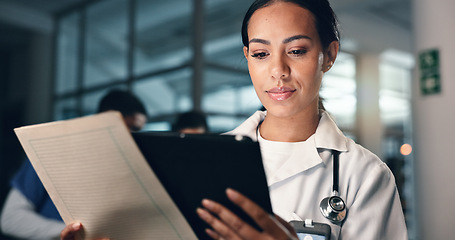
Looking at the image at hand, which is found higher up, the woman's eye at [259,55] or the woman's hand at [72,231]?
the woman's eye at [259,55]

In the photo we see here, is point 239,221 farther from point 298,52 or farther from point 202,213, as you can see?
point 298,52

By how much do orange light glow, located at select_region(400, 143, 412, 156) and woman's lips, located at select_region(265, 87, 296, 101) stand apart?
5.92 metres

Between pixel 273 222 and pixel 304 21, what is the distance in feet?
1.65

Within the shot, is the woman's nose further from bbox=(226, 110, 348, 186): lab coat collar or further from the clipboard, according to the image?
the clipboard

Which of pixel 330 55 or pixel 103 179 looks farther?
pixel 330 55

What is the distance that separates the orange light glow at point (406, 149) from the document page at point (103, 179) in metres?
6.21

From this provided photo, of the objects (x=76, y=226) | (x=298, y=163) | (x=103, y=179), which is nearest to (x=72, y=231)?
(x=76, y=226)

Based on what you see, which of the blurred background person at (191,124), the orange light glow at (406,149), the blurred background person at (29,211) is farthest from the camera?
the orange light glow at (406,149)

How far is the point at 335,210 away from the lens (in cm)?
86

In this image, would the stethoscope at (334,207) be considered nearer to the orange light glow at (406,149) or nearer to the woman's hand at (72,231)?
the woman's hand at (72,231)

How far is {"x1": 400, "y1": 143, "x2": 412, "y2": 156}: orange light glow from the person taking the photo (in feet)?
20.3

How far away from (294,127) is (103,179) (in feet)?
1.68

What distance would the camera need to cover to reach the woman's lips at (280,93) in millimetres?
931

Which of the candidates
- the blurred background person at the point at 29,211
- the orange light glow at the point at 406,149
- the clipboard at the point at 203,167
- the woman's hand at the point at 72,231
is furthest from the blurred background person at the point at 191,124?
the orange light glow at the point at 406,149
